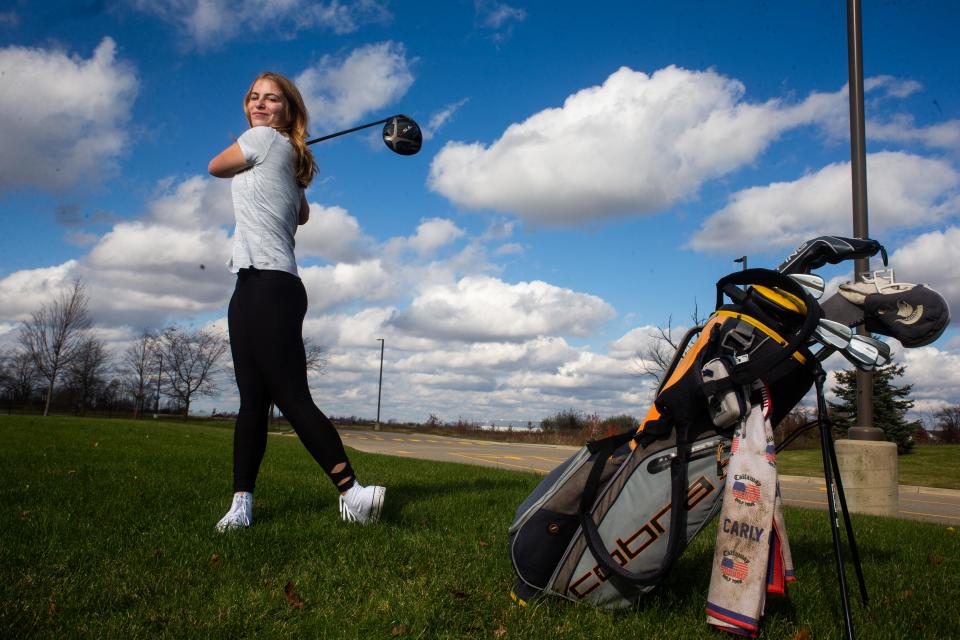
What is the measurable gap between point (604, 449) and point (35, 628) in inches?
82.1

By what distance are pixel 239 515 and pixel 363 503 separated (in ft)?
2.25

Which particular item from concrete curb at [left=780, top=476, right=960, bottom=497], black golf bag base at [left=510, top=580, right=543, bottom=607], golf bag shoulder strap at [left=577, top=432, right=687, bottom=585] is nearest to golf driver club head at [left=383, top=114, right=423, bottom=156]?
golf bag shoulder strap at [left=577, top=432, right=687, bottom=585]

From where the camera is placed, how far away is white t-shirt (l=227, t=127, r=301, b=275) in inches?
144

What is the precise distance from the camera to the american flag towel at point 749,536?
2287 millimetres

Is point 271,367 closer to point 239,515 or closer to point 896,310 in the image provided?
point 239,515

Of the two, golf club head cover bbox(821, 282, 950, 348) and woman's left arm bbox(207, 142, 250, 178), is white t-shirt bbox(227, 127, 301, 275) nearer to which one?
woman's left arm bbox(207, 142, 250, 178)

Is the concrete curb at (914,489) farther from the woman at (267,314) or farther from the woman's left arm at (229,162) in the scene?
the woman's left arm at (229,162)

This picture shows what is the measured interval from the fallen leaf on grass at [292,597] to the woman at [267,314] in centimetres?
99

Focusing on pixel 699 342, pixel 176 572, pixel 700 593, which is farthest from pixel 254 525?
pixel 699 342

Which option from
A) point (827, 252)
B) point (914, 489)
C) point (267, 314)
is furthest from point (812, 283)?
point (914, 489)

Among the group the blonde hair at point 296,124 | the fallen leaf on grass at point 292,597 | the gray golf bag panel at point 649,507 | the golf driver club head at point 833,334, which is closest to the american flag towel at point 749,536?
the gray golf bag panel at point 649,507

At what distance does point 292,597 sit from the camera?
2.59 m

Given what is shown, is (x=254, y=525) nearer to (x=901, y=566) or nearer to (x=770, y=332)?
(x=770, y=332)

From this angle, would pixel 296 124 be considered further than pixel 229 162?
Yes
